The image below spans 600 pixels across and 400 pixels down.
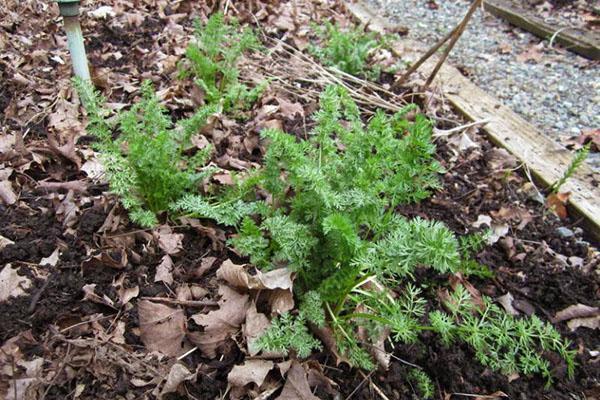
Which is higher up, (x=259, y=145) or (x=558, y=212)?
(x=259, y=145)

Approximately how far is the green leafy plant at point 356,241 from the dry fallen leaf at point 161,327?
1.11 ft

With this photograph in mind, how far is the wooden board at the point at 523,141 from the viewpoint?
2.64m

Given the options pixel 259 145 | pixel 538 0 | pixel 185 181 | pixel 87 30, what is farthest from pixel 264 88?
pixel 538 0

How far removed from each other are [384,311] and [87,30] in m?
2.93

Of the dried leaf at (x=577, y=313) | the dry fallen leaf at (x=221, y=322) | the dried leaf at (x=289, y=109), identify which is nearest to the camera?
the dry fallen leaf at (x=221, y=322)

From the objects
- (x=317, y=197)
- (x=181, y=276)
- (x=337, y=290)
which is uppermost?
(x=317, y=197)

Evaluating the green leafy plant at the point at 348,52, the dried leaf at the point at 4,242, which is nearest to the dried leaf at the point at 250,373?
the dried leaf at the point at 4,242

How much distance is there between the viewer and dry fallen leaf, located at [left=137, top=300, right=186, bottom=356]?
64.6 inches

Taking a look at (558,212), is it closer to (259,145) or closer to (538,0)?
(259,145)

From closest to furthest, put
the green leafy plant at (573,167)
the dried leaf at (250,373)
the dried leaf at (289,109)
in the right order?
the dried leaf at (250,373)
the green leafy plant at (573,167)
the dried leaf at (289,109)

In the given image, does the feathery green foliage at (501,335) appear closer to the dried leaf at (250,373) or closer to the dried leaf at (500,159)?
the dried leaf at (250,373)

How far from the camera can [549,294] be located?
6.93 feet

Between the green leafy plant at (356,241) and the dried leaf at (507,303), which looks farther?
the dried leaf at (507,303)

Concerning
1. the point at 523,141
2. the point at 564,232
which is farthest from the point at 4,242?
the point at 523,141
